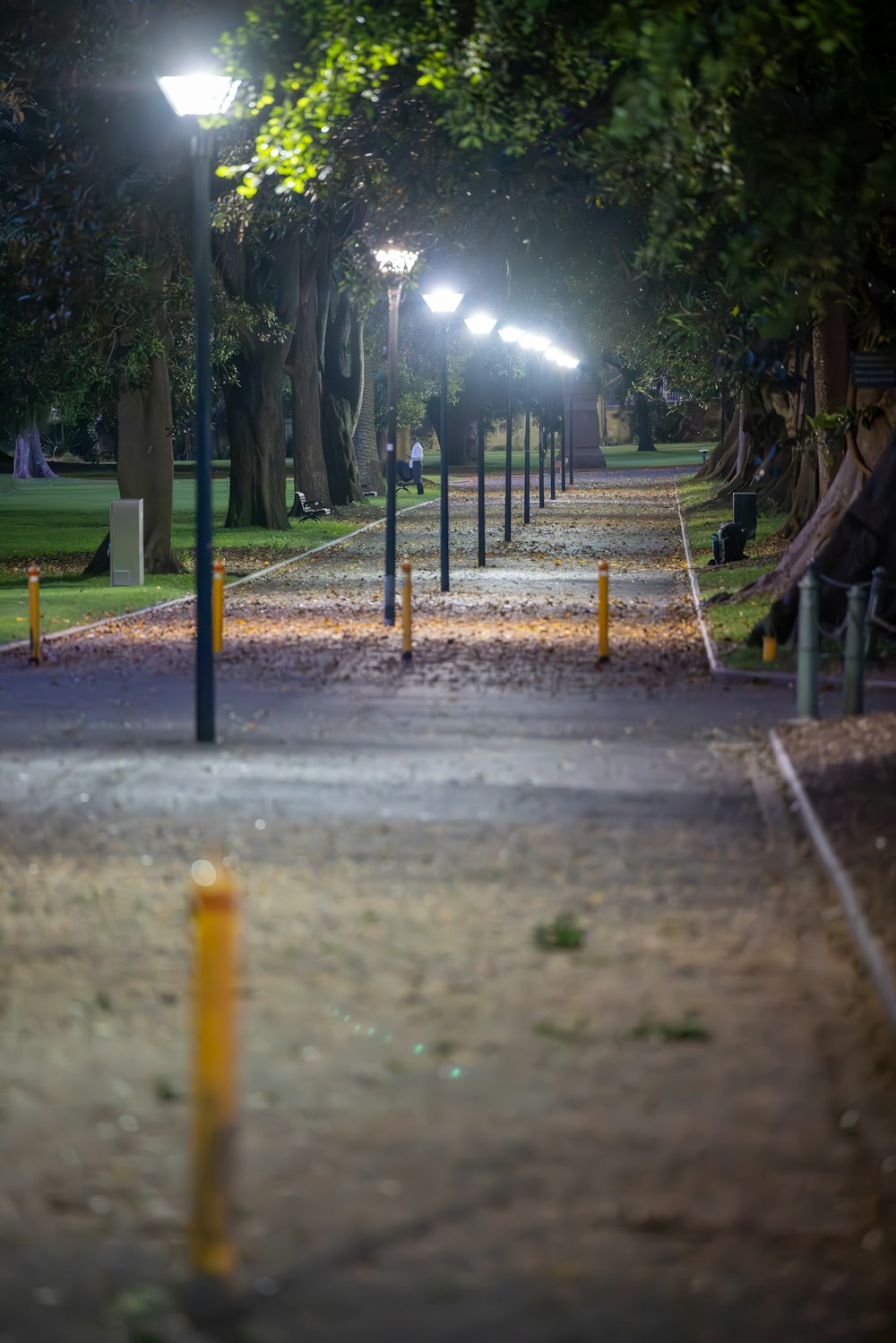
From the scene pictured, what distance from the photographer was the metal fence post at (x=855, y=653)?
1478 cm

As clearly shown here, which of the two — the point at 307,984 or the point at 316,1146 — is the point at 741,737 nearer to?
the point at 307,984

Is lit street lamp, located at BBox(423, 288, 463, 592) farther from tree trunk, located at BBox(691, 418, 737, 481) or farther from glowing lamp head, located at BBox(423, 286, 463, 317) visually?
tree trunk, located at BBox(691, 418, 737, 481)

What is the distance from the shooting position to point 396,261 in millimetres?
22828

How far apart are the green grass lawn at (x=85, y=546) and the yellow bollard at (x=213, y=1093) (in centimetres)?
1840

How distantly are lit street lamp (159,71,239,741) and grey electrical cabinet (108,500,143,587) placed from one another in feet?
53.0

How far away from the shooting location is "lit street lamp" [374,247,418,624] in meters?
22.8

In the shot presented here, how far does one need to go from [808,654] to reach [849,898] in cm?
621

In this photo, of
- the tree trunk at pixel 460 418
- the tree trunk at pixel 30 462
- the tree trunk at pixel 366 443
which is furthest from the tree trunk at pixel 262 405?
the tree trunk at pixel 30 462

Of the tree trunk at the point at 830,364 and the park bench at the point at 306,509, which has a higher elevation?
the tree trunk at the point at 830,364

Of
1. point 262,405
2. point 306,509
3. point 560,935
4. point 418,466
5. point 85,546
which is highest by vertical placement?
point 262,405

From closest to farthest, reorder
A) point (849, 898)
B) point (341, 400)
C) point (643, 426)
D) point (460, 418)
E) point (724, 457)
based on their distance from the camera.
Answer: point (849, 898) < point (341, 400) < point (724, 457) < point (460, 418) < point (643, 426)

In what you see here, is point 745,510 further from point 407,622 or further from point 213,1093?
point 213,1093

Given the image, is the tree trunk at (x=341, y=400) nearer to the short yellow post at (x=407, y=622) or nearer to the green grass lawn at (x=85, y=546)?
the green grass lawn at (x=85, y=546)

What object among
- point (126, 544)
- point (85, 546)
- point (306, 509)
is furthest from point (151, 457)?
point (306, 509)
